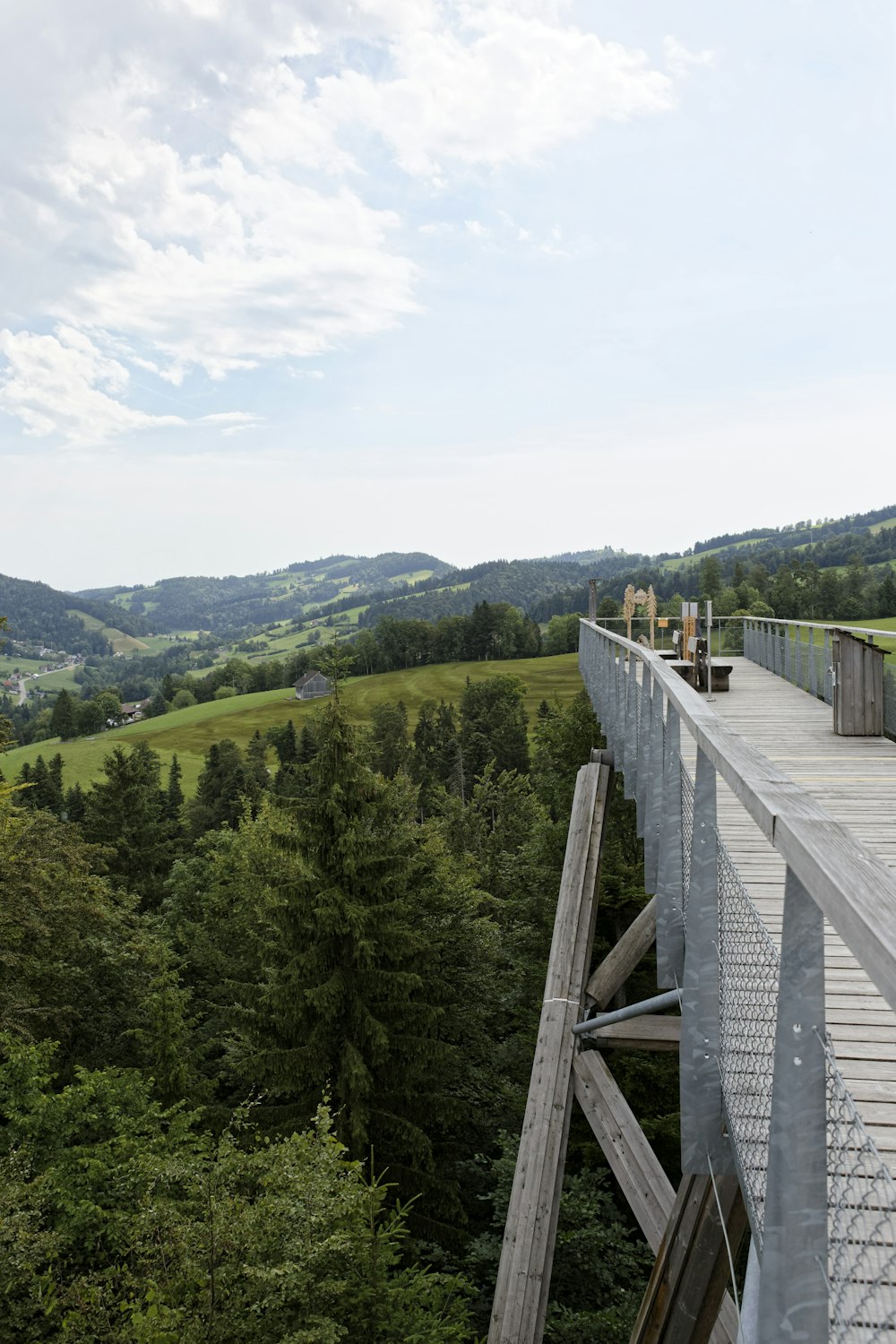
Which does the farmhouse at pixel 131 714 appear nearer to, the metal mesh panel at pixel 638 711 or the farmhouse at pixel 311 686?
the farmhouse at pixel 311 686

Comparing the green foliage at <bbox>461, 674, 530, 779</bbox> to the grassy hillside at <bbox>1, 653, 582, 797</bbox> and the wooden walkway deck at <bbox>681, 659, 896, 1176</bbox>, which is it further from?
the wooden walkway deck at <bbox>681, 659, 896, 1176</bbox>

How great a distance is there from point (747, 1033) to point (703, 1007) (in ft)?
1.68

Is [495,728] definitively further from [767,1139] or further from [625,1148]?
[767,1139]

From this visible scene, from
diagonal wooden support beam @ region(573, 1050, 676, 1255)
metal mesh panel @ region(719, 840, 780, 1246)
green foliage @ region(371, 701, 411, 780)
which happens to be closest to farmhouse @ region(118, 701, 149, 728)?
green foliage @ region(371, 701, 411, 780)

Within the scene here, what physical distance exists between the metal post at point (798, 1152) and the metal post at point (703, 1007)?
1.36m

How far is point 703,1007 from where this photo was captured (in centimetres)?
293

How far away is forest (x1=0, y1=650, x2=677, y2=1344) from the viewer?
8367 mm

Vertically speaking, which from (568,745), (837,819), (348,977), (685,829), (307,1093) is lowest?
(307,1093)

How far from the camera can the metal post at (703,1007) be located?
9.36 ft

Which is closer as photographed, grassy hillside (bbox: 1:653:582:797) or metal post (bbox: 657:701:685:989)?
metal post (bbox: 657:701:685:989)

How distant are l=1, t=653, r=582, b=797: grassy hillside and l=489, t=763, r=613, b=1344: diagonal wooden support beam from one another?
241 ft

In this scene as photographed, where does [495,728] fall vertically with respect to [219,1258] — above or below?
below

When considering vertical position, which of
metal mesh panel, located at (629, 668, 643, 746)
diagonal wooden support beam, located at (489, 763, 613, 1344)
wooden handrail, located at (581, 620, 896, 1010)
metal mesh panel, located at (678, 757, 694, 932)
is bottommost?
diagonal wooden support beam, located at (489, 763, 613, 1344)

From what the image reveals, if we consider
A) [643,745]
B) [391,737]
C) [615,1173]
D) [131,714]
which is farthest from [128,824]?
[131,714]
